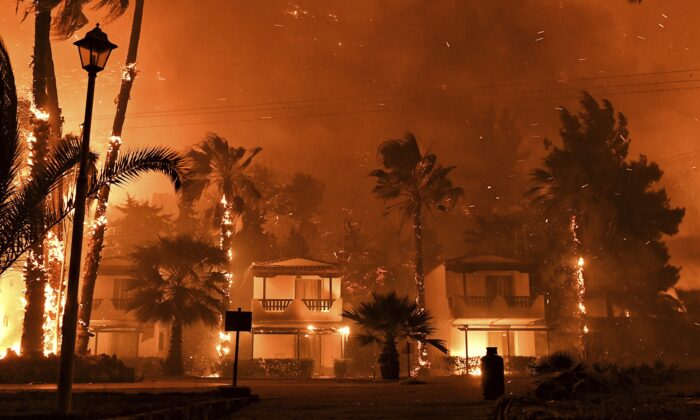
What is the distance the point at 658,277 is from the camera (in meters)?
53.5

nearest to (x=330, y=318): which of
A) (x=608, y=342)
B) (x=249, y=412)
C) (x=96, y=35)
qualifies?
(x=608, y=342)

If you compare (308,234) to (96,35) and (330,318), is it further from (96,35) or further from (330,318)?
(96,35)

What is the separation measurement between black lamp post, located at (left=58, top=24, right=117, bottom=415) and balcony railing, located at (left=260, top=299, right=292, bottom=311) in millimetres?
30711

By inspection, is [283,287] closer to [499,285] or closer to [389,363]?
[499,285]

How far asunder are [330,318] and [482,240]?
2546cm

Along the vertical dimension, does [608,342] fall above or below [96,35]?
below

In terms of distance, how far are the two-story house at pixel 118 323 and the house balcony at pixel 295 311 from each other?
576cm

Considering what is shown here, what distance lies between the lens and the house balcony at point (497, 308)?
41938mm

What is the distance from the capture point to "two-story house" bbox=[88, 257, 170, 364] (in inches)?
1673

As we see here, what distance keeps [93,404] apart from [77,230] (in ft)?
8.97

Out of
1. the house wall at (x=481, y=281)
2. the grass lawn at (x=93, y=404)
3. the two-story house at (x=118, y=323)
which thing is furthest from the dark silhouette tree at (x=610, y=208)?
the grass lawn at (x=93, y=404)

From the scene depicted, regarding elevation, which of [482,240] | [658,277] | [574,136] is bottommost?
[658,277]

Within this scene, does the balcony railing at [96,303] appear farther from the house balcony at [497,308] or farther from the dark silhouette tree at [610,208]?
the dark silhouette tree at [610,208]

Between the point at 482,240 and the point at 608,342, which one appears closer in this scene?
the point at 608,342
